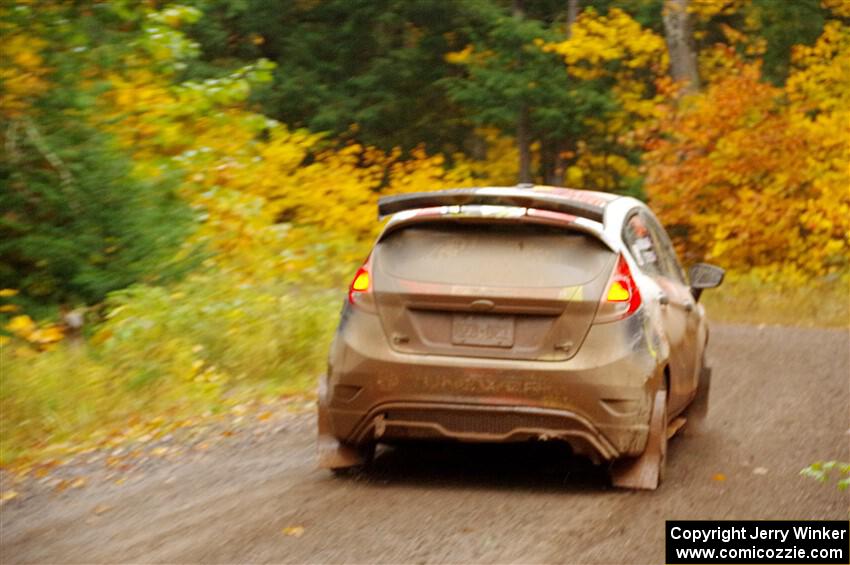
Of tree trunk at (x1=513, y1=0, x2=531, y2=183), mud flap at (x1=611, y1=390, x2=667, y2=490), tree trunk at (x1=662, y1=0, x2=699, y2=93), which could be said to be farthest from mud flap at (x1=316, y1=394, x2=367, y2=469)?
tree trunk at (x1=513, y1=0, x2=531, y2=183)

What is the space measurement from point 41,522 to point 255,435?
99.3 inches

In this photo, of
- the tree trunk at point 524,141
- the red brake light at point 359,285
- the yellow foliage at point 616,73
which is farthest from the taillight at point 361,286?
the tree trunk at point 524,141

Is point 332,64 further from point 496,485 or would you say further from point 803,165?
point 496,485

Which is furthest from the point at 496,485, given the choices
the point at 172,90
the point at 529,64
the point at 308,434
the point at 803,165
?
the point at 529,64

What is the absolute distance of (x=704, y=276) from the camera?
9.64 m

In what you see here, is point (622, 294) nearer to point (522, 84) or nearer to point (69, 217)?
point (69, 217)

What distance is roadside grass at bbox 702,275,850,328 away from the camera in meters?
20.4

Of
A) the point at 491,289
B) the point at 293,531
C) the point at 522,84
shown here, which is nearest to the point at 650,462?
the point at 491,289

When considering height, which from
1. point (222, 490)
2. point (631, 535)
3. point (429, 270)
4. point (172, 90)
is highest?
point (429, 270)

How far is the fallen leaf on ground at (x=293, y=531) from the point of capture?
6.69 meters

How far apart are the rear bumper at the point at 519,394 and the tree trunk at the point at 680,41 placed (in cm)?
2452

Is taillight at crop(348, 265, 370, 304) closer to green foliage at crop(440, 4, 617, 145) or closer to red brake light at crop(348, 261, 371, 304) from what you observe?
red brake light at crop(348, 261, 371, 304)

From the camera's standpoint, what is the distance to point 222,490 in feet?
26.2

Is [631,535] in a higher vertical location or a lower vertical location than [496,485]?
higher
